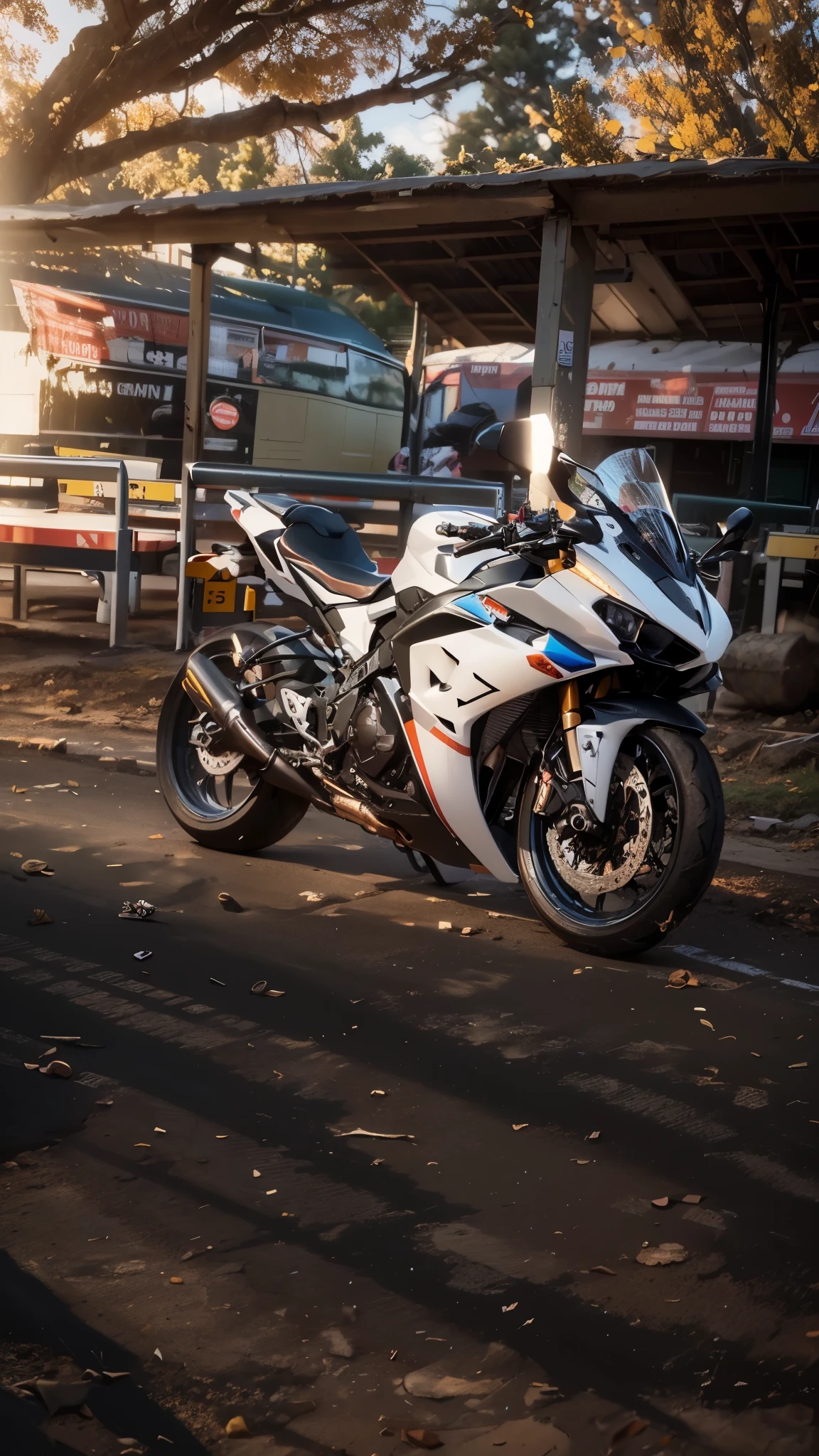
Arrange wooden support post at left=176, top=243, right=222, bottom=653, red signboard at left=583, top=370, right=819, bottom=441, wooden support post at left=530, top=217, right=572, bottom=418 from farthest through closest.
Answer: red signboard at left=583, top=370, right=819, bottom=441 → wooden support post at left=176, top=243, right=222, bottom=653 → wooden support post at left=530, top=217, right=572, bottom=418

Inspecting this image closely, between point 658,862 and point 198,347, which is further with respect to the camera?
point 198,347

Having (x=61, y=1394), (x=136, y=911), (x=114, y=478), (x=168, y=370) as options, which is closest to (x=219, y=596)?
(x=136, y=911)

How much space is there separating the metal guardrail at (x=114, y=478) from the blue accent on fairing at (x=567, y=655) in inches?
281

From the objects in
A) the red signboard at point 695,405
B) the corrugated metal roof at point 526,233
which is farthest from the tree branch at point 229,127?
the corrugated metal roof at point 526,233

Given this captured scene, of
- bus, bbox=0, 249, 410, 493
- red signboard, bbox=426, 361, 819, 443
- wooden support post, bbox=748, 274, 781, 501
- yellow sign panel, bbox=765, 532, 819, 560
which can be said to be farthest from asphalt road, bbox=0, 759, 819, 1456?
red signboard, bbox=426, 361, 819, 443

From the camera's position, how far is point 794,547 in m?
10.0

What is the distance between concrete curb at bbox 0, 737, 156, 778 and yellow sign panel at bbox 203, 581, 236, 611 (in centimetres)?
87

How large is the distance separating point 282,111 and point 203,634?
14278mm

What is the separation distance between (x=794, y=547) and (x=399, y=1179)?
7727 mm

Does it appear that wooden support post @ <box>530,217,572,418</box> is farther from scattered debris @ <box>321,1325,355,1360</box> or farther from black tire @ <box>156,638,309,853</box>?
scattered debris @ <box>321,1325,355,1360</box>

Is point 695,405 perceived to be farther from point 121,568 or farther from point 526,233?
point 121,568

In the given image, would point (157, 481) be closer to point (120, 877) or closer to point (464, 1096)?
point (120, 877)

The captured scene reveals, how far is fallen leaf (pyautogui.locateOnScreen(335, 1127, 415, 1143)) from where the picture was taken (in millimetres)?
3318

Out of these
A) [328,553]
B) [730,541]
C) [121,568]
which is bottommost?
[121,568]
